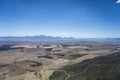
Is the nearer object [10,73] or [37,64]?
[10,73]

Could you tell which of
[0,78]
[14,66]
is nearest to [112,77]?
[0,78]

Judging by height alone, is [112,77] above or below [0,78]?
above

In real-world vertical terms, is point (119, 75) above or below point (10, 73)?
above

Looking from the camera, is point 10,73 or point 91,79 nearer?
point 91,79

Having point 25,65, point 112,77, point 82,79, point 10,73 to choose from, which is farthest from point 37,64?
point 112,77

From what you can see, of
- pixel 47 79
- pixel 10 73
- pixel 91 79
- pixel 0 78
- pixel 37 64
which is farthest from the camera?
pixel 37 64

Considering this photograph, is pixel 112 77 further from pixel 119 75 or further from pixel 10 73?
pixel 10 73

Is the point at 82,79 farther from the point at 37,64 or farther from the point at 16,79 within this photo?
the point at 37,64

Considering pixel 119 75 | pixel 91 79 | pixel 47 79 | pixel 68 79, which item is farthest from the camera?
pixel 47 79

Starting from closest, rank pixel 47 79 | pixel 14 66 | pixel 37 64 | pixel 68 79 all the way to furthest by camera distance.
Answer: pixel 68 79
pixel 47 79
pixel 14 66
pixel 37 64
